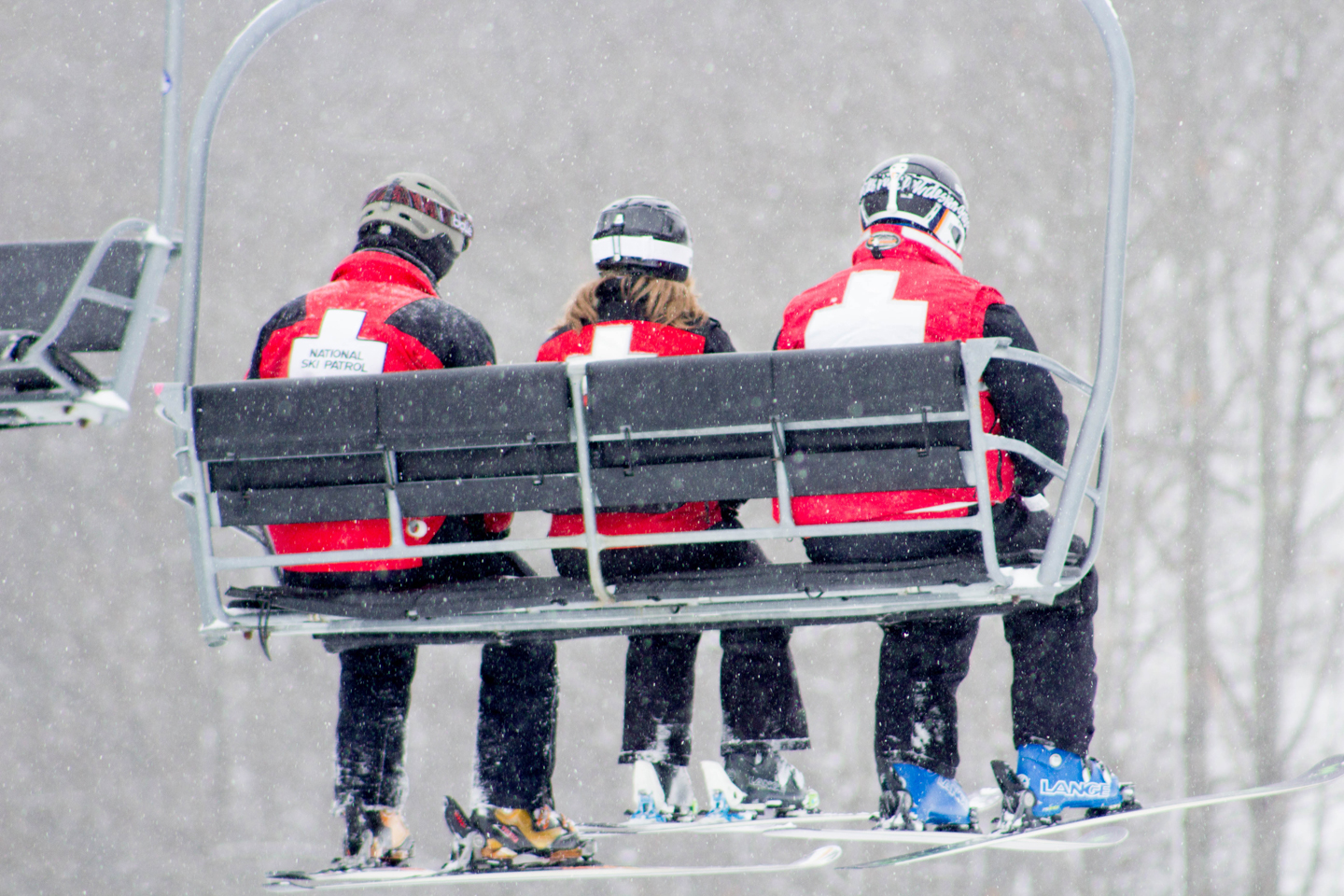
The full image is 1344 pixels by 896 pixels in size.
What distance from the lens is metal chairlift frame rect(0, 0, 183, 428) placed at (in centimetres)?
286

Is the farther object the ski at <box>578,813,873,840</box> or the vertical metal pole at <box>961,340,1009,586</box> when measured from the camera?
the ski at <box>578,813,873,840</box>

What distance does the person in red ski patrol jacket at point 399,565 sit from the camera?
3648 millimetres

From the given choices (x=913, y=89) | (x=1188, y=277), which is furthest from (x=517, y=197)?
(x=1188, y=277)

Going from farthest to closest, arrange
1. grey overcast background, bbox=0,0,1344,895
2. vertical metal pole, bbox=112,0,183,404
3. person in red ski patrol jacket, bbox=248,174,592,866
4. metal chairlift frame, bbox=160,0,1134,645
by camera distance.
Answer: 1. grey overcast background, bbox=0,0,1344,895
2. person in red ski patrol jacket, bbox=248,174,592,866
3. metal chairlift frame, bbox=160,0,1134,645
4. vertical metal pole, bbox=112,0,183,404

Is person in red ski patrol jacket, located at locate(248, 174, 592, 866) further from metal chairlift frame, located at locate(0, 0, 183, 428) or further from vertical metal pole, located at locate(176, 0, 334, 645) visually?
metal chairlift frame, located at locate(0, 0, 183, 428)

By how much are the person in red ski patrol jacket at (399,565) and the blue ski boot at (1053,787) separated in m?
1.02

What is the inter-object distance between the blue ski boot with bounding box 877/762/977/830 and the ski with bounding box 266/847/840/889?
0.52 ft

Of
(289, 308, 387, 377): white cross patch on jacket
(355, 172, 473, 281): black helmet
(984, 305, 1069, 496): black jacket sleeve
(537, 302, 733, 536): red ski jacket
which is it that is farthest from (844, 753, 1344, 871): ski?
(355, 172, 473, 281): black helmet

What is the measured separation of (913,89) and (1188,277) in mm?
3158

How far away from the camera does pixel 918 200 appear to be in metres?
3.60

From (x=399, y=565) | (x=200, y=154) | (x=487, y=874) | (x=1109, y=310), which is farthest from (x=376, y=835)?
(x=1109, y=310)

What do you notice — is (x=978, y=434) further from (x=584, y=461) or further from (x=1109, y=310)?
(x=584, y=461)

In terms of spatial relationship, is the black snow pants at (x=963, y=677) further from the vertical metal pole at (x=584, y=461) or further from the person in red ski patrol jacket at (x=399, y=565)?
the person in red ski patrol jacket at (x=399, y=565)

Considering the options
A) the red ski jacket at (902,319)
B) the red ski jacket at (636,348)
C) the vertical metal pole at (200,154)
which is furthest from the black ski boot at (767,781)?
the vertical metal pole at (200,154)
